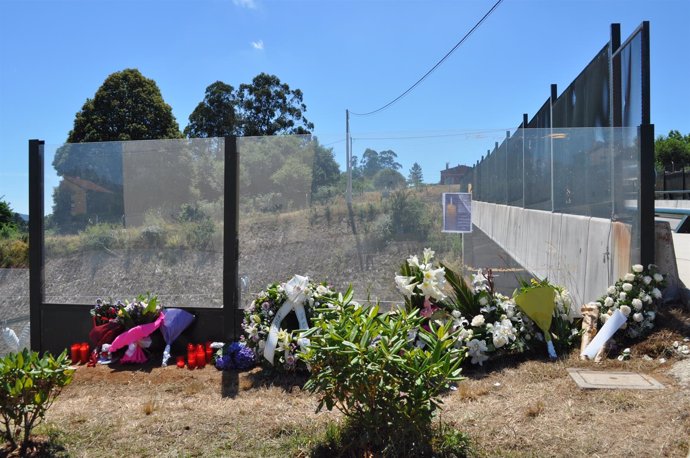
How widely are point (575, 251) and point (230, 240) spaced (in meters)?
4.21

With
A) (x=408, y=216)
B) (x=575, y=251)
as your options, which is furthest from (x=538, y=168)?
(x=408, y=216)

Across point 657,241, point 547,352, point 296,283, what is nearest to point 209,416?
point 296,283

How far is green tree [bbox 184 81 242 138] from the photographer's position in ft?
139

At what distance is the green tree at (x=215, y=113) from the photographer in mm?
42312

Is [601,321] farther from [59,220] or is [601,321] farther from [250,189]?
[59,220]

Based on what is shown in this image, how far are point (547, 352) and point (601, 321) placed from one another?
25.7 inches

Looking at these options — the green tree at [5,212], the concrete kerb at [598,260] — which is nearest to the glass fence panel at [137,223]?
the concrete kerb at [598,260]

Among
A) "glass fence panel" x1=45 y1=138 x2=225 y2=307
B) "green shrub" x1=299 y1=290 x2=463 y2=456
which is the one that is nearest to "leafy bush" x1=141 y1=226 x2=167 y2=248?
"glass fence panel" x1=45 y1=138 x2=225 y2=307

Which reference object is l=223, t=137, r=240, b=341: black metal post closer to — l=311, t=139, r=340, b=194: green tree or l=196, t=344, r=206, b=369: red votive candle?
l=196, t=344, r=206, b=369: red votive candle

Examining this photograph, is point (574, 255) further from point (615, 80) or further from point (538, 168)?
point (615, 80)

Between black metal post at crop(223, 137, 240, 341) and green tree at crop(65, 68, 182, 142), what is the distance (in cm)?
2570

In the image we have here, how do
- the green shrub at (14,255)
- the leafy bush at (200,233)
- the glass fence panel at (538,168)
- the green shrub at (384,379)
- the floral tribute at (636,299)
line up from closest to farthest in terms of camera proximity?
the green shrub at (384,379) < the floral tribute at (636,299) < the leafy bush at (200,233) < the glass fence panel at (538,168) < the green shrub at (14,255)

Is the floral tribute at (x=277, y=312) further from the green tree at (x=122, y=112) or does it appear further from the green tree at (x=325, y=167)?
the green tree at (x=122, y=112)

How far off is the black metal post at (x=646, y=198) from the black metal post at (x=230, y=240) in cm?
449
